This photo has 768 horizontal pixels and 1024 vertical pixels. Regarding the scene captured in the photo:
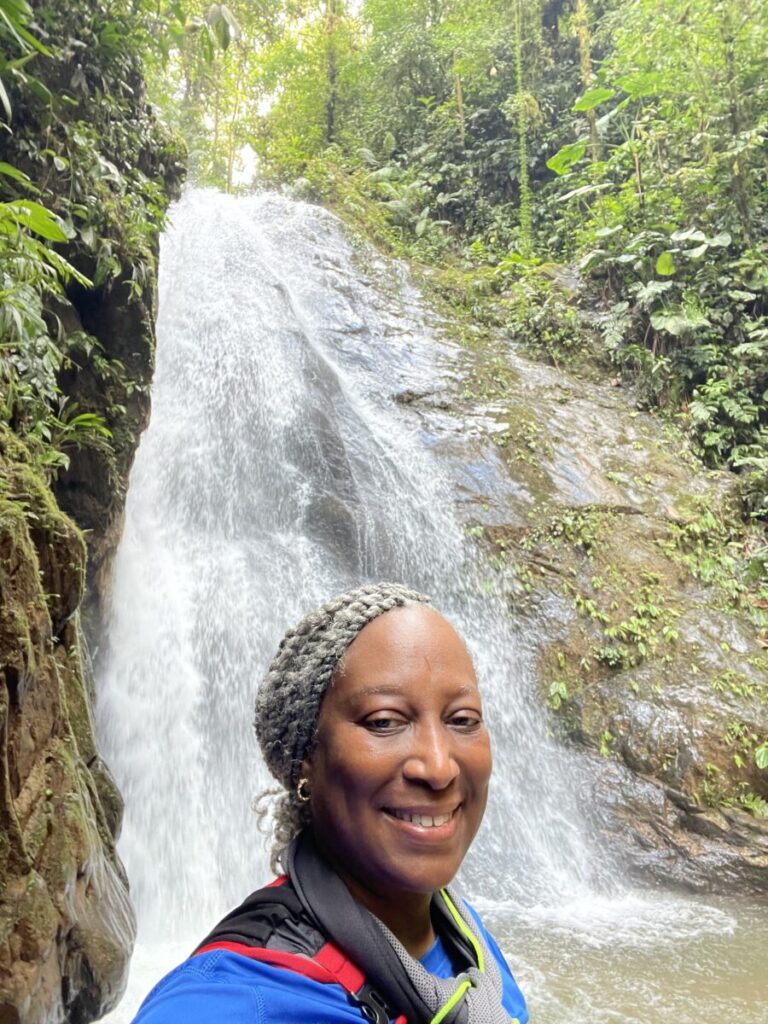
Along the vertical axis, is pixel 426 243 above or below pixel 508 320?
above

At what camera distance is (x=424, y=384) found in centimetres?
1095

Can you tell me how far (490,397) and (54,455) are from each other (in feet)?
25.3

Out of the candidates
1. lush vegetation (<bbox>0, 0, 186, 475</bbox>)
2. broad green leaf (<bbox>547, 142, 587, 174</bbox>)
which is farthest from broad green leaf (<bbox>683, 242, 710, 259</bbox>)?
lush vegetation (<bbox>0, 0, 186, 475</bbox>)

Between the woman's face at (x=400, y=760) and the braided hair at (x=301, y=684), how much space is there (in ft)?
0.07

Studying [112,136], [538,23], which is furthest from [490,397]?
[538,23]

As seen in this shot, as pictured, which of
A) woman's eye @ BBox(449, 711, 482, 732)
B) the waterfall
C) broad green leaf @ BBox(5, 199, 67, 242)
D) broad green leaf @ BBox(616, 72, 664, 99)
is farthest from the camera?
broad green leaf @ BBox(616, 72, 664, 99)

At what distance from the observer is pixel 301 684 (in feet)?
4.38

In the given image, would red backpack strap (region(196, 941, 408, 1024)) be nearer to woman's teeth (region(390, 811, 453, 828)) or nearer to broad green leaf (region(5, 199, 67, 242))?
woman's teeth (region(390, 811, 453, 828))

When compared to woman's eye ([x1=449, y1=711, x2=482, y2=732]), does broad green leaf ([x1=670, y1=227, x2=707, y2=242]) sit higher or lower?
higher

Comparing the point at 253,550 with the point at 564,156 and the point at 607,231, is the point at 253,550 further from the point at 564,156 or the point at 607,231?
the point at 564,156

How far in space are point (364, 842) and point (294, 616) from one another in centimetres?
656

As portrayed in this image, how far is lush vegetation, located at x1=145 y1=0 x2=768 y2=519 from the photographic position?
11930mm

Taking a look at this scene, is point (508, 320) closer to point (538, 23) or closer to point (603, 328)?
point (603, 328)

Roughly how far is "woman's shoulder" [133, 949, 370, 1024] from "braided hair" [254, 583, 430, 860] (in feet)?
1.09
